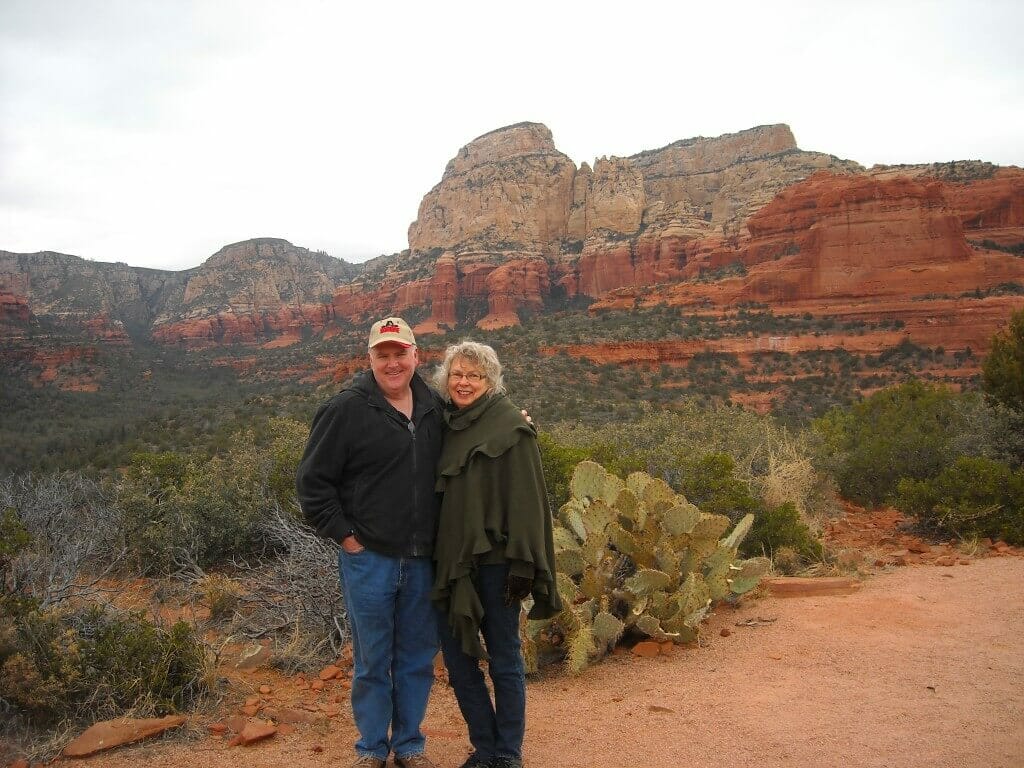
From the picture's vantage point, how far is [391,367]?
2701 mm

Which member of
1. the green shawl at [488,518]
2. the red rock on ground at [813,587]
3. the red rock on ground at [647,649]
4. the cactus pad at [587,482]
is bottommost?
the red rock on ground at [813,587]

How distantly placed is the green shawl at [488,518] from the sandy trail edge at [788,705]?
0.90 meters

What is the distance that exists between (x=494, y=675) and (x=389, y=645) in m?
0.49

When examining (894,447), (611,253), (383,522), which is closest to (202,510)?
(383,522)

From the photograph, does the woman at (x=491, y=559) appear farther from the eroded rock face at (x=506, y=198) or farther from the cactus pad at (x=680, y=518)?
the eroded rock face at (x=506, y=198)

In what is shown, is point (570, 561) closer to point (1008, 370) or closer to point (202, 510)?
point (202, 510)

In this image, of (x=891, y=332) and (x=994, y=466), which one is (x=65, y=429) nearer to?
(x=994, y=466)

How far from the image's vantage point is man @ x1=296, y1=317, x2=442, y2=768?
8.52ft

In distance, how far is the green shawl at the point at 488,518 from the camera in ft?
8.22

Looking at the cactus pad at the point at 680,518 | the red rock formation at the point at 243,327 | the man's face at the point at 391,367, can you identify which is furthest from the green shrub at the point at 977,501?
the red rock formation at the point at 243,327

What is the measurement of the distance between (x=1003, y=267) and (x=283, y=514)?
4620 cm

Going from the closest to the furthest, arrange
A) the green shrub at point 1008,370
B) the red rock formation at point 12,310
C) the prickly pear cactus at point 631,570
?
the prickly pear cactus at point 631,570
the green shrub at point 1008,370
the red rock formation at point 12,310

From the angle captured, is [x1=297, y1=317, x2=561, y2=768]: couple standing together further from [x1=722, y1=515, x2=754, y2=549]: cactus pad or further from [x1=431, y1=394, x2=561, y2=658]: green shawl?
[x1=722, y1=515, x2=754, y2=549]: cactus pad

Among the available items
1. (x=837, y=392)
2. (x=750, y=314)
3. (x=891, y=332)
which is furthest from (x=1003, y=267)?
(x=837, y=392)
